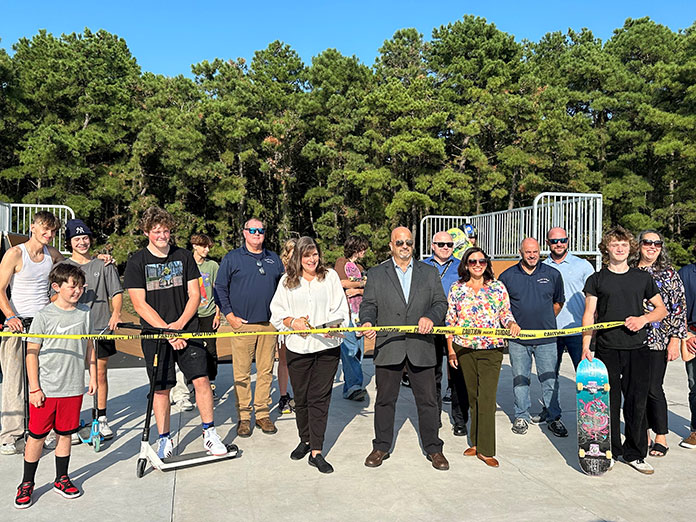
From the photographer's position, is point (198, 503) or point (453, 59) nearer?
point (198, 503)

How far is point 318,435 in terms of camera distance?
449cm

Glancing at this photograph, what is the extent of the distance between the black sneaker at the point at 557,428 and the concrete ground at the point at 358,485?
0.28 ft

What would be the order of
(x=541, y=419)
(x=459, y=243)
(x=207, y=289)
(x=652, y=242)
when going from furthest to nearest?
1. (x=459, y=243)
2. (x=207, y=289)
3. (x=541, y=419)
4. (x=652, y=242)

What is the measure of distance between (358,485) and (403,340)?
1120 millimetres

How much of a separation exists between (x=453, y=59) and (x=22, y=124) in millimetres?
22893

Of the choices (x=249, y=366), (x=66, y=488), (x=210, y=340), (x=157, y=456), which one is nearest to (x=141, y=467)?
(x=157, y=456)

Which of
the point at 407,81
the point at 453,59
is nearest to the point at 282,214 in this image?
the point at 407,81

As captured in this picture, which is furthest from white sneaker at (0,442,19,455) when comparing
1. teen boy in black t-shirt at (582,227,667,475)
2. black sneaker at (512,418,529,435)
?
teen boy in black t-shirt at (582,227,667,475)

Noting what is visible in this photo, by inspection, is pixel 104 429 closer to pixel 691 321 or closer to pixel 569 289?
pixel 569 289

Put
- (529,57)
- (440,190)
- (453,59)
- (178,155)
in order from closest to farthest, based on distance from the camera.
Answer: (440,190), (178,155), (453,59), (529,57)

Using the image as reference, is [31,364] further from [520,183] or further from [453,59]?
[453,59]

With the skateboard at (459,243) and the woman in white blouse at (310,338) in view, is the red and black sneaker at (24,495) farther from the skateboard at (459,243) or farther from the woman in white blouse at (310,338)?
the skateboard at (459,243)

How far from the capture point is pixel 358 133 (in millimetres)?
29875

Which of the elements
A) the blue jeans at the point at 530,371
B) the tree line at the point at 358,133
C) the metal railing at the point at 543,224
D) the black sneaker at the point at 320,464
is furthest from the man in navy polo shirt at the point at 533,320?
the tree line at the point at 358,133
